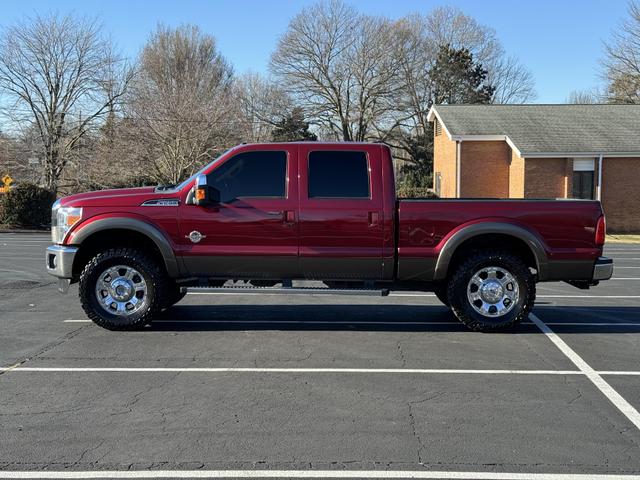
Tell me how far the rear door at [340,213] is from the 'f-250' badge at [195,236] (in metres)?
1.16

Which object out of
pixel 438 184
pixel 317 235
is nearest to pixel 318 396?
pixel 317 235

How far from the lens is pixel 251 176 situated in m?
7.39

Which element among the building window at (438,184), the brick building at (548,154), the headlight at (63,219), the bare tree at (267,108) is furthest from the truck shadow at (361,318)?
the bare tree at (267,108)

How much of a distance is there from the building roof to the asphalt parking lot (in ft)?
64.1

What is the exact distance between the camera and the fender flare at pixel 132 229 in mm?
7211

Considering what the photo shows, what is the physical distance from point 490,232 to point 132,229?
13.5ft

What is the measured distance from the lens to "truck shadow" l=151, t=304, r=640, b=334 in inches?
304

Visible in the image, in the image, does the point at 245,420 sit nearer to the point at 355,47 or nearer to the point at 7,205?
the point at 7,205

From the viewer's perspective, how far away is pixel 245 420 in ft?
14.9

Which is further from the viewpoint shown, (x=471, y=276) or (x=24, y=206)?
(x=24, y=206)

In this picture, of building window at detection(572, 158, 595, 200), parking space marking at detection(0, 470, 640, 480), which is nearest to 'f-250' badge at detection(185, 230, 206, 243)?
parking space marking at detection(0, 470, 640, 480)

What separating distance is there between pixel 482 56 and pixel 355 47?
49.5ft

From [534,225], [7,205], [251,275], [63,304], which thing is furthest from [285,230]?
[7,205]

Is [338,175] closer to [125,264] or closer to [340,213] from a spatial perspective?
[340,213]
